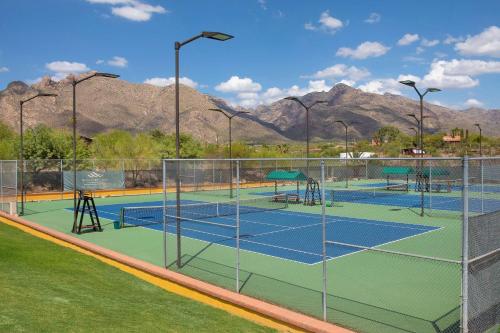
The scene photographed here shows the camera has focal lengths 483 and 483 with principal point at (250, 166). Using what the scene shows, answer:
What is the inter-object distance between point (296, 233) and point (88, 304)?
13.8m

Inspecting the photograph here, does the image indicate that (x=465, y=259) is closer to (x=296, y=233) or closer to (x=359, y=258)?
(x=359, y=258)

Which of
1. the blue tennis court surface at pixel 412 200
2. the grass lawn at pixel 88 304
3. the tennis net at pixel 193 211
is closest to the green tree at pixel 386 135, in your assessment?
the blue tennis court surface at pixel 412 200

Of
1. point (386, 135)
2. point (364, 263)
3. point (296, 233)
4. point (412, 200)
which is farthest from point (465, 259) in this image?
point (386, 135)

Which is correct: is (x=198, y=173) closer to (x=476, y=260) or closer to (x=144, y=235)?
(x=144, y=235)

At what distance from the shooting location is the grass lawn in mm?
7551

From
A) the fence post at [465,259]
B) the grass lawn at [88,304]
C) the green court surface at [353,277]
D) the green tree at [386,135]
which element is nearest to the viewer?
the grass lawn at [88,304]

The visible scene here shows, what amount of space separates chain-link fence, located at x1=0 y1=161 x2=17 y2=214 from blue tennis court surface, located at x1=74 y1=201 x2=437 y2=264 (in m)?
5.14

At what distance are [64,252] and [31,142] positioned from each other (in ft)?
133

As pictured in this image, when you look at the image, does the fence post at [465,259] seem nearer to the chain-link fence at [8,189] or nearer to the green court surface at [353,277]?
the green court surface at [353,277]

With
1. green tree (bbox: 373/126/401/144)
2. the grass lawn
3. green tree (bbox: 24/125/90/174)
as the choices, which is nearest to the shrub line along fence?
the grass lawn

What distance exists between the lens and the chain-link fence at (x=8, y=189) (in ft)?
90.6

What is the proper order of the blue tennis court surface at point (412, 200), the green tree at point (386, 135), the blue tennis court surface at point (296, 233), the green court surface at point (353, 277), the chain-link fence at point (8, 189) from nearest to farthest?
1. the green court surface at point (353, 277)
2. the blue tennis court surface at point (296, 233)
3. the chain-link fence at point (8, 189)
4. the blue tennis court surface at point (412, 200)
5. the green tree at point (386, 135)

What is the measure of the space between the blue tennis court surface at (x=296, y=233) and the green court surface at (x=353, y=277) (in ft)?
2.37

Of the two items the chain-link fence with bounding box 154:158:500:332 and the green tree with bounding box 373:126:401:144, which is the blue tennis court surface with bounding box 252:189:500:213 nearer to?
the chain-link fence with bounding box 154:158:500:332
